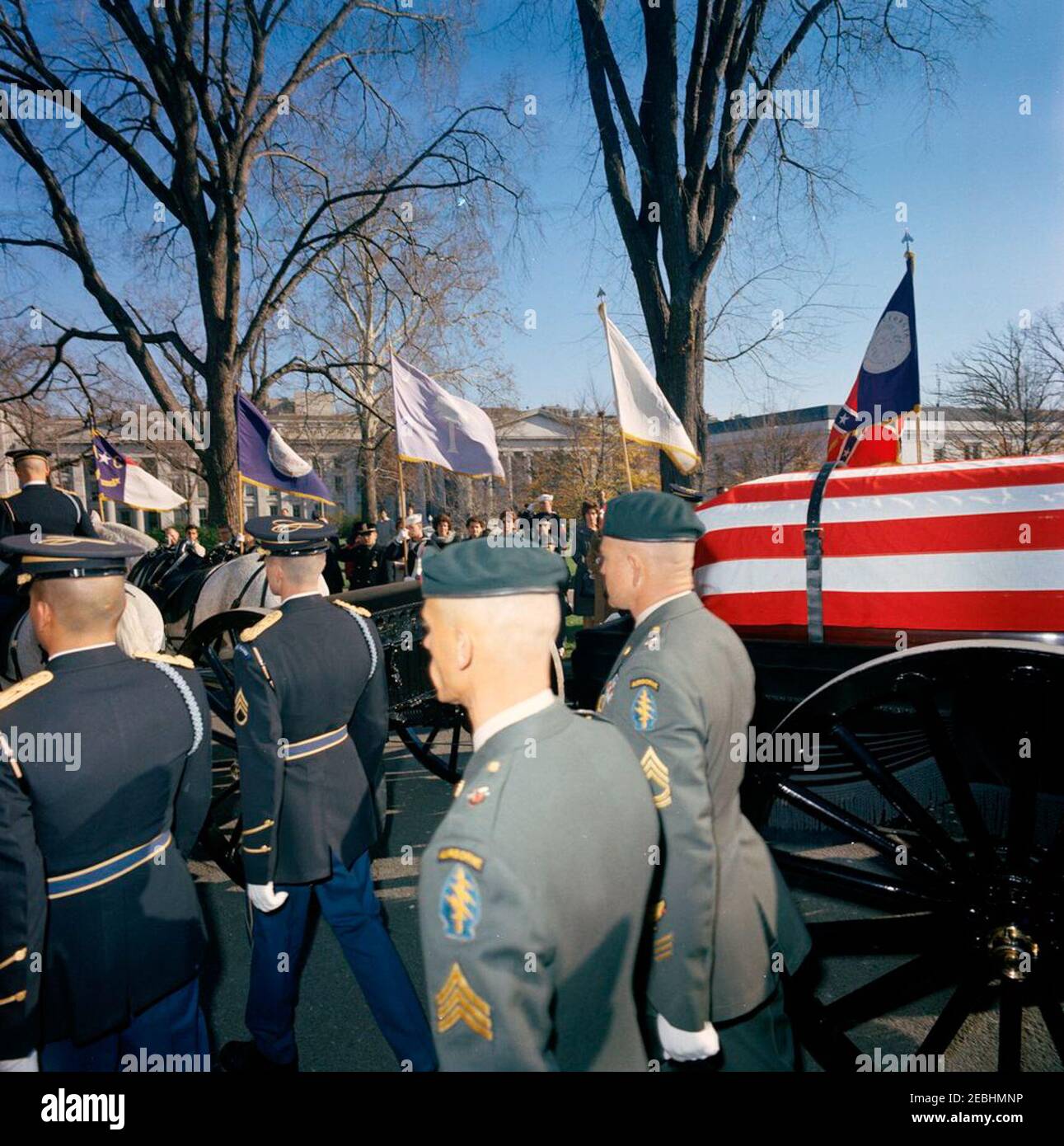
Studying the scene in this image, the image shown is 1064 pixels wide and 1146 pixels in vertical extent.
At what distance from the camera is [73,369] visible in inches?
635

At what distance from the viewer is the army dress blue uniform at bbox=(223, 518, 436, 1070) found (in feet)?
8.72

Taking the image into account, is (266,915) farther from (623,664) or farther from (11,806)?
(623,664)

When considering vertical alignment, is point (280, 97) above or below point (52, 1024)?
above

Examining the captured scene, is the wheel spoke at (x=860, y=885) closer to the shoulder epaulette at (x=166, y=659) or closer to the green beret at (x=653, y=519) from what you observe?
the green beret at (x=653, y=519)

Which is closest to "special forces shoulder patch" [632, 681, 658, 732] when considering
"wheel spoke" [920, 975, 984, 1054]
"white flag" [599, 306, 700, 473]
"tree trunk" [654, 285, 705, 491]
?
"wheel spoke" [920, 975, 984, 1054]

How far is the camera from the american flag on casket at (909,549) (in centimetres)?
251

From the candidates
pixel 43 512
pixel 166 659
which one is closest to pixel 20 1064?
pixel 166 659

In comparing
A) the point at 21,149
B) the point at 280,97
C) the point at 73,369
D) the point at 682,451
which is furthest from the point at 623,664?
the point at 73,369

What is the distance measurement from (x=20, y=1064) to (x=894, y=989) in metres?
2.24

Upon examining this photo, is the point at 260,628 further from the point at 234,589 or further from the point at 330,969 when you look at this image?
the point at 234,589

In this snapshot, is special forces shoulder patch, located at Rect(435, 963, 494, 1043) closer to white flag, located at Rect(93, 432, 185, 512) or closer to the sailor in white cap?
the sailor in white cap

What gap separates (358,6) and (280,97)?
2055mm

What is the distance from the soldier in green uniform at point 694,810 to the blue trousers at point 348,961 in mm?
1168

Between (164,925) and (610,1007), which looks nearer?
(610,1007)
